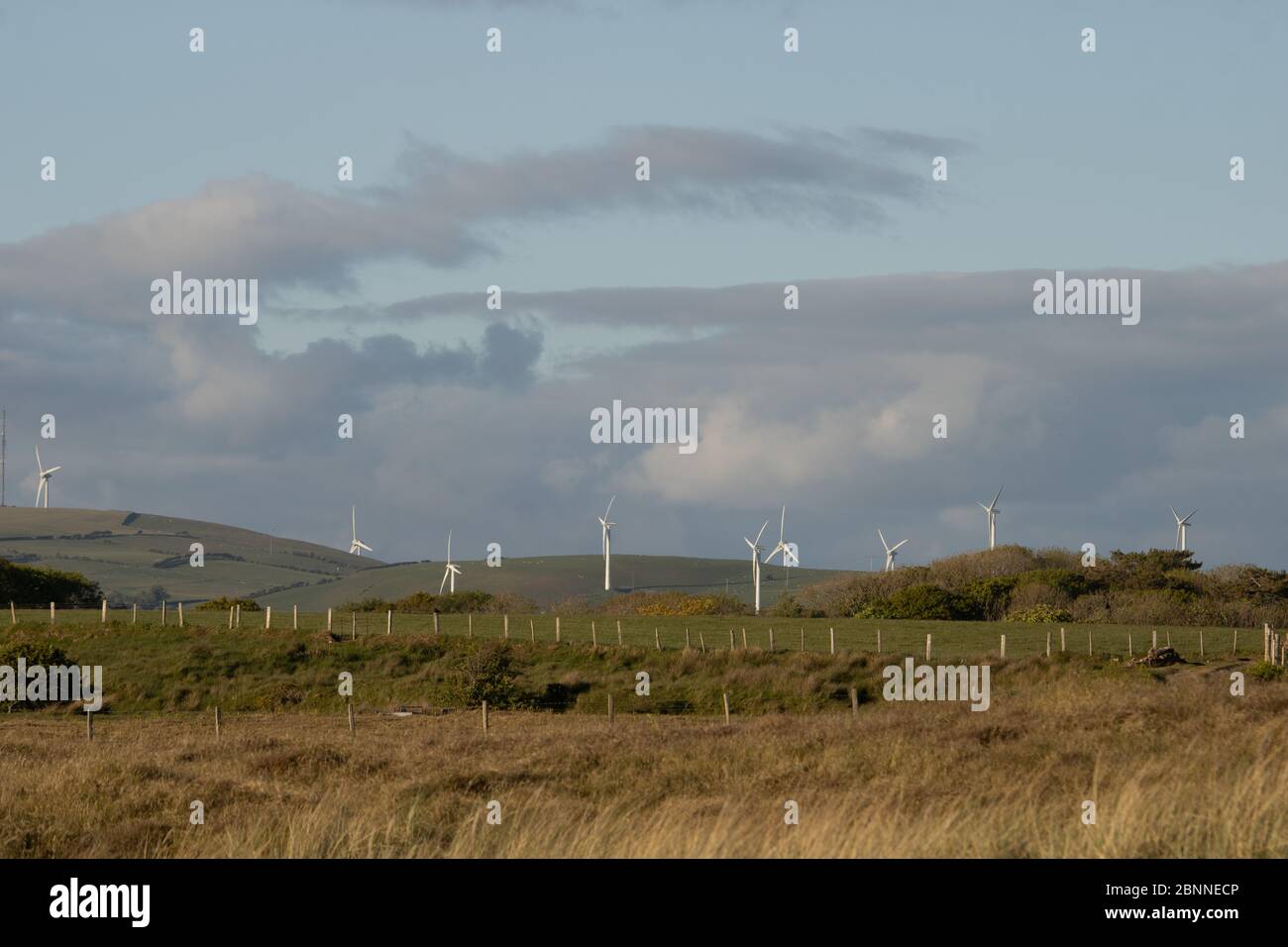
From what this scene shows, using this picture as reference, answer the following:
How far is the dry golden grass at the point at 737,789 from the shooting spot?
12.9 m

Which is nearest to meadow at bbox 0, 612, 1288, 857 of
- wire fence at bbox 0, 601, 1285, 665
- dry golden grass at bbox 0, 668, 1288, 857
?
dry golden grass at bbox 0, 668, 1288, 857

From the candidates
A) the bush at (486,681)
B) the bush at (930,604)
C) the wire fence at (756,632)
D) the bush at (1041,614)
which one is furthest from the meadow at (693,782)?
the bush at (930,604)

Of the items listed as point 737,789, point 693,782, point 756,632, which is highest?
point 737,789

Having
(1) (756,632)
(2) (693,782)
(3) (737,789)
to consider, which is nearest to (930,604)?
(1) (756,632)

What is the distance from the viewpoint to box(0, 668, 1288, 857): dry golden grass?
509 inches

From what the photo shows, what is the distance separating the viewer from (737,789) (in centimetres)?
2186

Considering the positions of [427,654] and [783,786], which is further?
[427,654]

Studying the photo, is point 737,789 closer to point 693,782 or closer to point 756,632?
point 693,782
